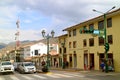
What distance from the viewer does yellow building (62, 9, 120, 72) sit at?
4100 centimetres

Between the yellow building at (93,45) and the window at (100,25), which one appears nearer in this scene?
the yellow building at (93,45)

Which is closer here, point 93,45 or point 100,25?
point 100,25

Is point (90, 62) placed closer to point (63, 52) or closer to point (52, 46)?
point (63, 52)

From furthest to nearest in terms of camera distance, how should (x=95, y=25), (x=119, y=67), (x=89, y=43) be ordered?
(x=89, y=43), (x=95, y=25), (x=119, y=67)

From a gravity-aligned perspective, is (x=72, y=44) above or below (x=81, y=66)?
above

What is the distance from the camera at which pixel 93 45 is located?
1890 inches

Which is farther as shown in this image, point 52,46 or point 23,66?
point 52,46

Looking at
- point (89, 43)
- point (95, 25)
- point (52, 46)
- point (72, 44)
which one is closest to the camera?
point (95, 25)

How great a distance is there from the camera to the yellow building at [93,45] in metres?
41.0

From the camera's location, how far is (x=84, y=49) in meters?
51.8

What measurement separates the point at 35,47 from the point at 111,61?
6666 cm

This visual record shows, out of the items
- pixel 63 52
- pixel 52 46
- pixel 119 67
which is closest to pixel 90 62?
pixel 119 67

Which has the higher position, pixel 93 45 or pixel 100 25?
pixel 100 25

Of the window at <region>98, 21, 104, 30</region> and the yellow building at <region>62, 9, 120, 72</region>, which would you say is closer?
the yellow building at <region>62, 9, 120, 72</region>
